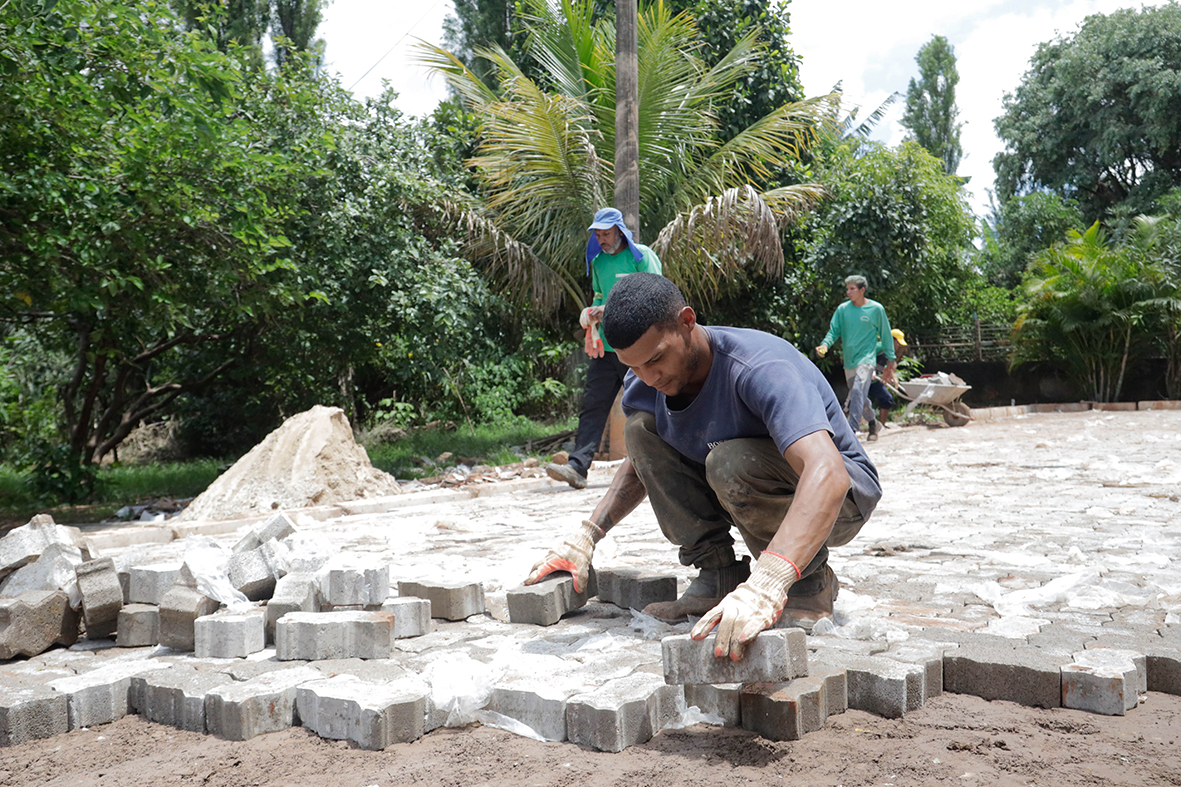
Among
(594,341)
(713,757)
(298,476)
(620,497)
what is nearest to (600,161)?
(594,341)

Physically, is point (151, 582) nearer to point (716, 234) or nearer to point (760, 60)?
point (716, 234)

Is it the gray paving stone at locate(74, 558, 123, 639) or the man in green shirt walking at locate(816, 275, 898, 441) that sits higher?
the man in green shirt walking at locate(816, 275, 898, 441)

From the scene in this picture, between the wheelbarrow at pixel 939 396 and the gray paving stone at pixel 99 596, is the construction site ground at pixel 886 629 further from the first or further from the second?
the wheelbarrow at pixel 939 396

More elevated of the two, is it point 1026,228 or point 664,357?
point 1026,228

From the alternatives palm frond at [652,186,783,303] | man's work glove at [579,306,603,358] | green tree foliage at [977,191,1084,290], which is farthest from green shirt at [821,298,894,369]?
green tree foliage at [977,191,1084,290]

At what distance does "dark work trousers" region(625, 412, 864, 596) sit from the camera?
2684 mm

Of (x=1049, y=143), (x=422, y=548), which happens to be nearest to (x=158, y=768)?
(x=422, y=548)

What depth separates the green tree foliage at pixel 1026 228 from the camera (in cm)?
2317

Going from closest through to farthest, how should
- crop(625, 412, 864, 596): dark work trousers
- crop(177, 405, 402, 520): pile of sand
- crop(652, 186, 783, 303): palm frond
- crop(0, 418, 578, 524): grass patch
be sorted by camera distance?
crop(625, 412, 864, 596): dark work trousers → crop(177, 405, 402, 520): pile of sand → crop(0, 418, 578, 524): grass patch → crop(652, 186, 783, 303): palm frond

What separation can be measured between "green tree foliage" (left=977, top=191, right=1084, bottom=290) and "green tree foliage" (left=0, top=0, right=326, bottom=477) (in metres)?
20.2

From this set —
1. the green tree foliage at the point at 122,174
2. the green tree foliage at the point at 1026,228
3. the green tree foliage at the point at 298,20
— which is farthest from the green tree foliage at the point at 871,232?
the green tree foliage at the point at 298,20

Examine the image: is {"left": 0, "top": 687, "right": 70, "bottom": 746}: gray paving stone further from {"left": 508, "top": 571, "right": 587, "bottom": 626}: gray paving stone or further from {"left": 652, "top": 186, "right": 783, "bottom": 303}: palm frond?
{"left": 652, "top": 186, "right": 783, "bottom": 303}: palm frond

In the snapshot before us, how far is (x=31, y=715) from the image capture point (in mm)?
2479

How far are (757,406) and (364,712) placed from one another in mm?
1364
